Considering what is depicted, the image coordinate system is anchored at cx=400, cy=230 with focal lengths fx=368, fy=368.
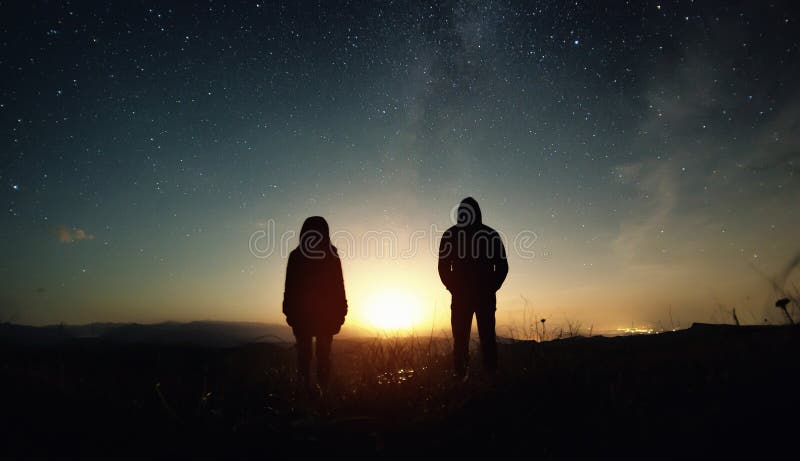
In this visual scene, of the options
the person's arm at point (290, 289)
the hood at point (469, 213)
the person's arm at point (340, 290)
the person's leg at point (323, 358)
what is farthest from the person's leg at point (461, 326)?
the person's arm at point (290, 289)

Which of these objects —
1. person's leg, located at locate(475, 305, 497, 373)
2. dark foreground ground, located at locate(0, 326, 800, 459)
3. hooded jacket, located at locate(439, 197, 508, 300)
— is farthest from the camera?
hooded jacket, located at locate(439, 197, 508, 300)

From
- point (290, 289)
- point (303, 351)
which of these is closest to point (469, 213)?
point (290, 289)

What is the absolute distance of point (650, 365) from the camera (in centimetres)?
345

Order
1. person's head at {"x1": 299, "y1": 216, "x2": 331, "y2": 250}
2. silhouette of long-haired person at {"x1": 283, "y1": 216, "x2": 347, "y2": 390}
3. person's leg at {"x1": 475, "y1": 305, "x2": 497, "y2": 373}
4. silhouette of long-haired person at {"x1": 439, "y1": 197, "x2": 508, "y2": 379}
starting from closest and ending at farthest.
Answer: person's leg at {"x1": 475, "y1": 305, "x2": 497, "y2": 373}, silhouette of long-haired person at {"x1": 439, "y1": 197, "x2": 508, "y2": 379}, silhouette of long-haired person at {"x1": 283, "y1": 216, "x2": 347, "y2": 390}, person's head at {"x1": 299, "y1": 216, "x2": 331, "y2": 250}

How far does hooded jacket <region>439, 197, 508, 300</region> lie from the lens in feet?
15.1

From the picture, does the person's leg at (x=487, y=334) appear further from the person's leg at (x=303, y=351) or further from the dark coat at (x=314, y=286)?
the person's leg at (x=303, y=351)

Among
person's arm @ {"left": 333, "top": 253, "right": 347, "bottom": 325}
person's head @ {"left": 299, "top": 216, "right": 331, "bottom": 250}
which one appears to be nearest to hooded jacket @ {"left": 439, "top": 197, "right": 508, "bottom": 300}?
person's arm @ {"left": 333, "top": 253, "right": 347, "bottom": 325}

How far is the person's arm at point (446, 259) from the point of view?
15.8 ft

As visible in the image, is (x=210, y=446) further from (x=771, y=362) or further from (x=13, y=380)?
(x=771, y=362)

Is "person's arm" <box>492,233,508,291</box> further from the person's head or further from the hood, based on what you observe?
the person's head

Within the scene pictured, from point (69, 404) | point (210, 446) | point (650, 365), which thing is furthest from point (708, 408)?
point (69, 404)

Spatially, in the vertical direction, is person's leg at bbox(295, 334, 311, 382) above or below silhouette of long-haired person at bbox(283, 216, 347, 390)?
below

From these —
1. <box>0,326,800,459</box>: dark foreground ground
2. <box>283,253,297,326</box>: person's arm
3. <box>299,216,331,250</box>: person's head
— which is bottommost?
<box>0,326,800,459</box>: dark foreground ground

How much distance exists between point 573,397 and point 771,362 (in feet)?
5.12
